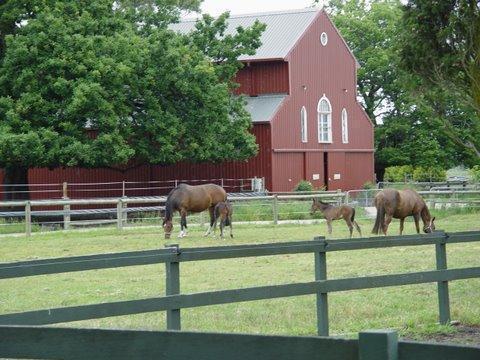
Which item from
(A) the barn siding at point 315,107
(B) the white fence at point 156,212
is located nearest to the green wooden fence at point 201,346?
(B) the white fence at point 156,212

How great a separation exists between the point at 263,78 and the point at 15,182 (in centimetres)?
1309

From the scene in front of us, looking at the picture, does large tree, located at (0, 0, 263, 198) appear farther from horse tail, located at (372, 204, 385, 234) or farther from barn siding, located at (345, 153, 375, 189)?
horse tail, located at (372, 204, 385, 234)

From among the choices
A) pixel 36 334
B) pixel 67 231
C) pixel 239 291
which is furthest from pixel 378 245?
pixel 67 231

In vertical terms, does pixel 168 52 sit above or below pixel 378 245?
above

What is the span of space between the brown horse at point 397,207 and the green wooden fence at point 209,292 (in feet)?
47.8

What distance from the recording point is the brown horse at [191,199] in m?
26.8

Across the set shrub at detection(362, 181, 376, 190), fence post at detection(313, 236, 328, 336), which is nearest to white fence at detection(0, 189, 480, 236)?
shrub at detection(362, 181, 376, 190)

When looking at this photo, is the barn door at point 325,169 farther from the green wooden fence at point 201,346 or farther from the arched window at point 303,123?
the green wooden fence at point 201,346

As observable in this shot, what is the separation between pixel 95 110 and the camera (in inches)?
1492

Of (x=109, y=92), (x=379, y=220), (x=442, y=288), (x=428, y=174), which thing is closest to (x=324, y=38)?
(x=428, y=174)

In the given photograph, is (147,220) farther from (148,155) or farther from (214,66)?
(214,66)

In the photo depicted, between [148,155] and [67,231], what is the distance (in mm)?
11201

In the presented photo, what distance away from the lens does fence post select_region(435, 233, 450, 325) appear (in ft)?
35.6

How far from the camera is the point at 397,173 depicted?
6188 cm
